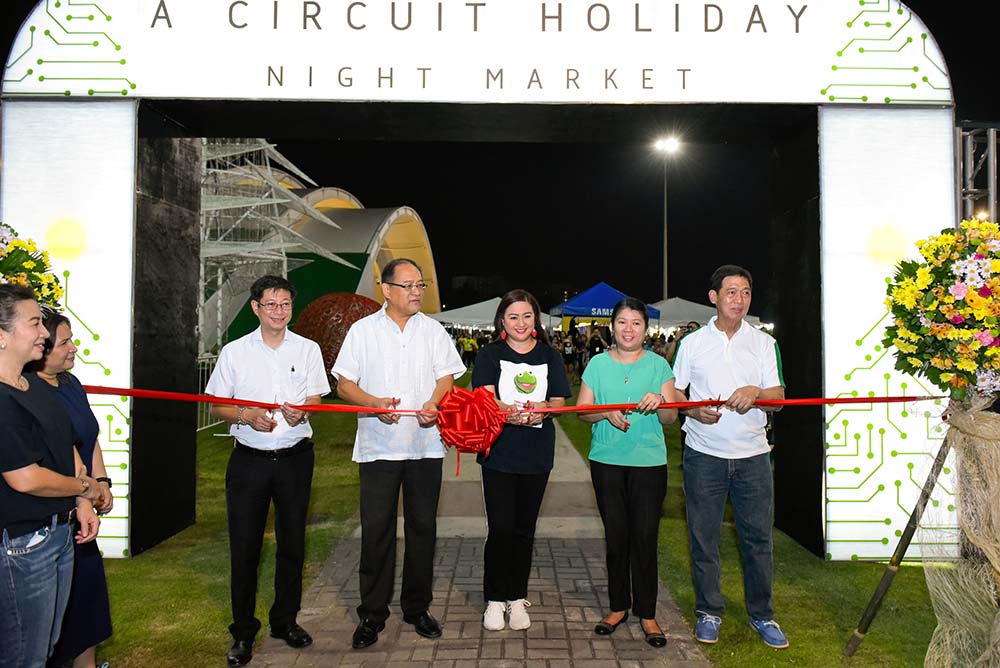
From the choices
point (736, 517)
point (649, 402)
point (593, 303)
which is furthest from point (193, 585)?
point (593, 303)

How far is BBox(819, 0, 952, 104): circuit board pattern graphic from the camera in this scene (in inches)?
211

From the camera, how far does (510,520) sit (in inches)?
158

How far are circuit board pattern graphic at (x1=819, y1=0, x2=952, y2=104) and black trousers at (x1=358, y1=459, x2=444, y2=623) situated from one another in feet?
13.3

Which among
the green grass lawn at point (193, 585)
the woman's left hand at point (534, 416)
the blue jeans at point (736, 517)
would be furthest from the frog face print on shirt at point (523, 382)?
the green grass lawn at point (193, 585)

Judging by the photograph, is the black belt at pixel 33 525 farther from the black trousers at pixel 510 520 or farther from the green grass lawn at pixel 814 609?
the green grass lawn at pixel 814 609

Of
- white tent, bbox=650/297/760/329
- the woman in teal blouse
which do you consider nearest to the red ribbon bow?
the woman in teal blouse

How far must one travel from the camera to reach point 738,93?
540cm

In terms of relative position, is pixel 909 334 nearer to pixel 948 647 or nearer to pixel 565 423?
pixel 948 647

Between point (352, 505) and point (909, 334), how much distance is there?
538 cm

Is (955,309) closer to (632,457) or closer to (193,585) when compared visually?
(632,457)

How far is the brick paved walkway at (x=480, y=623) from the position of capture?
149 inches

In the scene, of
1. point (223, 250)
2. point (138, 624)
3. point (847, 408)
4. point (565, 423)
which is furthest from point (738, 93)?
point (223, 250)

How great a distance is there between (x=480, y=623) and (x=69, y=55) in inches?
194

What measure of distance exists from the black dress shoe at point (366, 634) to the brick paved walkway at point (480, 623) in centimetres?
4
